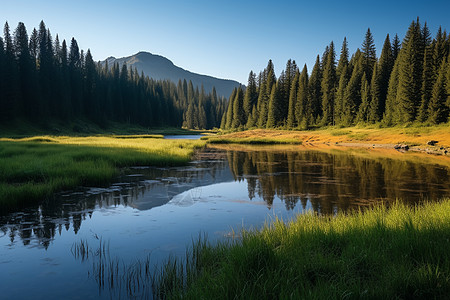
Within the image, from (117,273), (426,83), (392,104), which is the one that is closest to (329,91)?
(392,104)

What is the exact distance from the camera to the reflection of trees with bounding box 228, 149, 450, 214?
1248 cm

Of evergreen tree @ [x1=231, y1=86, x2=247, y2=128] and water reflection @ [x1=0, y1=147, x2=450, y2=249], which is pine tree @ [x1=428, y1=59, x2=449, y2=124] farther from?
evergreen tree @ [x1=231, y1=86, x2=247, y2=128]

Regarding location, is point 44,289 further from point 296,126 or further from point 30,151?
point 296,126

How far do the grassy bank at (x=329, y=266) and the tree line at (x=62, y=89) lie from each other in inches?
2476

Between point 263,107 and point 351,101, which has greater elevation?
point 263,107

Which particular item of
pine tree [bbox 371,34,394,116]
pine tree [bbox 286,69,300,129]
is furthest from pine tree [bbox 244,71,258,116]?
pine tree [bbox 371,34,394,116]

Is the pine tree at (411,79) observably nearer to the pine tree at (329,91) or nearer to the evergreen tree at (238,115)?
the pine tree at (329,91)

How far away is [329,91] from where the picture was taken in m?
71.0

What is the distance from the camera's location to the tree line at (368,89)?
48625 mm

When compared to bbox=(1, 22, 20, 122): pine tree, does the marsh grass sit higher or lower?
lower

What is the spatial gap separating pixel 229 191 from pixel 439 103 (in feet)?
146

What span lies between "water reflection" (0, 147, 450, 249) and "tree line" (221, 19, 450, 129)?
32.6 metres

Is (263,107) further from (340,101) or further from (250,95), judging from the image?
(340,101)

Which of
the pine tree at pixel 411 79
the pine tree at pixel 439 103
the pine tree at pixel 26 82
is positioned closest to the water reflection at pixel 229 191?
the pine tree at pixel 439 103
